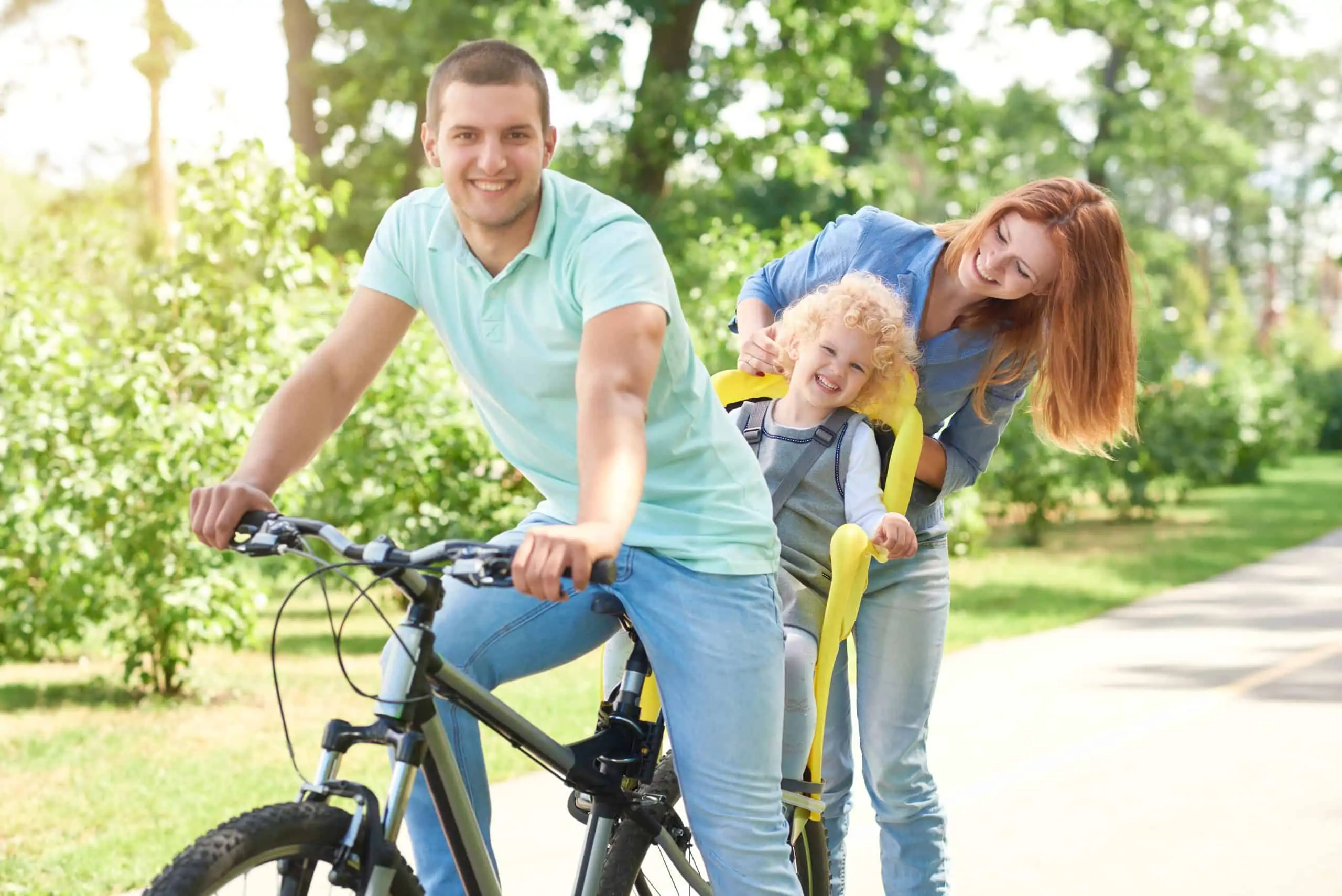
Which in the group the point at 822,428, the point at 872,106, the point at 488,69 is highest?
the point at 872,106

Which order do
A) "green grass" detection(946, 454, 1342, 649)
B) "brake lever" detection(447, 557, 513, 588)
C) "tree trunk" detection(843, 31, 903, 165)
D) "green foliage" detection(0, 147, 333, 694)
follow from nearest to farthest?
"brake lever" detection(447, 557, 513, 588) → "green foliage" detection(0, 147, 333, 694) → "green grass" detection(946, 454, 1342, 649) → "tree trunk" detection(843, 31, 903, 165)

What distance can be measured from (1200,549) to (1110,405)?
485 inches

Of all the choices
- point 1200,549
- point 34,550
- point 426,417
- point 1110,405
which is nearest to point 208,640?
point 34,550

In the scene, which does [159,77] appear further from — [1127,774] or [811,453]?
[811,453]

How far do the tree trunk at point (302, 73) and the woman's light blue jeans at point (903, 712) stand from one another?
1779 centimetres

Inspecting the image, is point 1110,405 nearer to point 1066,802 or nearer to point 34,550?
point 1066,802

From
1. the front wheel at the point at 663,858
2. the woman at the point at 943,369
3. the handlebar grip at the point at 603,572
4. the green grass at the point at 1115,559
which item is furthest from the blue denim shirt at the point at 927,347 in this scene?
the green grass at the point at 1115,559

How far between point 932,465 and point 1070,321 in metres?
0.48

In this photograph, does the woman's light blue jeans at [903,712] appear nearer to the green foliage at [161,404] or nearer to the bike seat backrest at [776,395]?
the bike seat backrest at [776,395]

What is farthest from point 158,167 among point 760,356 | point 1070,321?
point 1070,321

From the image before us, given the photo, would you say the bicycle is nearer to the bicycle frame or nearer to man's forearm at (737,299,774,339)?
the bicycle frame

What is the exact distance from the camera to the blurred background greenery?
756cm

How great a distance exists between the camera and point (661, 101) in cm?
1725

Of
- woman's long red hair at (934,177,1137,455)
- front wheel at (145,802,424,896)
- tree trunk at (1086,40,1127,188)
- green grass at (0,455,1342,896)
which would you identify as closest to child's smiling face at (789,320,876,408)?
woman's long red hair at (934,177,1137,455)
